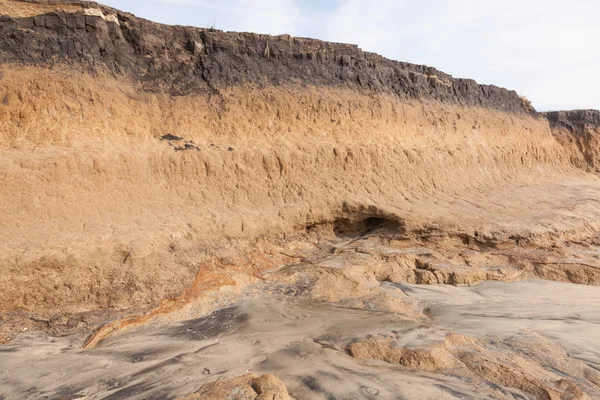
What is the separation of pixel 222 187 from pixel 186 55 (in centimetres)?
236

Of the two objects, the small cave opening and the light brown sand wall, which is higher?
the light brown sand wall

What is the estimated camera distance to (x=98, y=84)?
5.86 m

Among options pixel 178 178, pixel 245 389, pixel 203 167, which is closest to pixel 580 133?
pixel 203 167

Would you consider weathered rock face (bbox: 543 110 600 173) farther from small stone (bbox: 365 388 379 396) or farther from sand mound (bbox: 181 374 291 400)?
sand mound (bbox: 181 374 291 400)

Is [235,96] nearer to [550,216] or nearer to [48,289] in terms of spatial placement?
[48,289]

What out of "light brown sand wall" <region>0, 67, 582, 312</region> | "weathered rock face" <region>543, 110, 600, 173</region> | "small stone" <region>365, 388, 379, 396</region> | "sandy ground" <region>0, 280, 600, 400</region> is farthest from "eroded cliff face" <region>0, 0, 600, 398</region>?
"weathered rock face" <region>543, 110, 600, 173</region>

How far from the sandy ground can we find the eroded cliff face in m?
0.26

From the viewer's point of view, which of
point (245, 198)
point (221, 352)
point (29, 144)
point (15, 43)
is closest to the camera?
point (221, 352)

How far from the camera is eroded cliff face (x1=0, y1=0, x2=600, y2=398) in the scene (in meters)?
4.32

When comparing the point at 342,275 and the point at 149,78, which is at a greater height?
the point at 149,78

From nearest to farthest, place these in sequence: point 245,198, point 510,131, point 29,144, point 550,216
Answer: point 29,144 < point 245,198 < point 550,216 < point 510,131

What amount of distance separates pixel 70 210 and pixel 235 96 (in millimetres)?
3020

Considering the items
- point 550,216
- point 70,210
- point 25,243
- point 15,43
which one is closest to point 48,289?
point 25,243

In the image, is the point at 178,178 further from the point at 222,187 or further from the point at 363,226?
the point at 363,226
